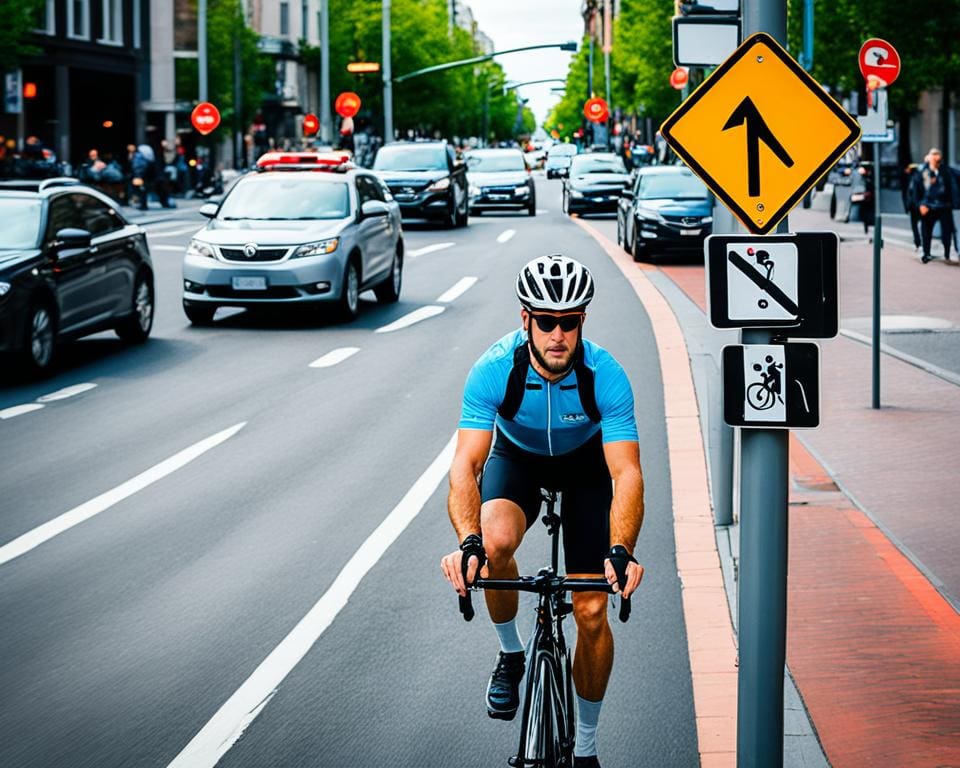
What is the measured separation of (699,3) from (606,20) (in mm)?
162557

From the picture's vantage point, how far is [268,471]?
407 inches

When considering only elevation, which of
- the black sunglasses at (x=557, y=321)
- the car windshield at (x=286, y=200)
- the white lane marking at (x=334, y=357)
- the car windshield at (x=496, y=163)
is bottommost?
the white lane marking at (x=334, y=357)

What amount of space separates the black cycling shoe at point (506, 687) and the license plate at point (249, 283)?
1334 cm

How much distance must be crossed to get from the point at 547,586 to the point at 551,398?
2.23ft

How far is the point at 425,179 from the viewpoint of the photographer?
36062mm

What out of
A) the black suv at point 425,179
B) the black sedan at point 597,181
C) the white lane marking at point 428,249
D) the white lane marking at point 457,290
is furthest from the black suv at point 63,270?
the black sedan at point 597,181

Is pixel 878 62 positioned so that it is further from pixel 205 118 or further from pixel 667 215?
pixel 205 118

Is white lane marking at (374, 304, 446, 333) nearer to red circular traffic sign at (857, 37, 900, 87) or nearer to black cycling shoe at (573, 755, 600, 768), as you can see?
red circular traffic sign at (857, 37, 900, 87)

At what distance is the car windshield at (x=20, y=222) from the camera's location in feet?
47.8

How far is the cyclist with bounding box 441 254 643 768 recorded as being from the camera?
15.7 ft

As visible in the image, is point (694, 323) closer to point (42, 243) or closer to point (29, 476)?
point (42, 243)

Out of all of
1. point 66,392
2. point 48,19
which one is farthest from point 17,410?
point 48,19

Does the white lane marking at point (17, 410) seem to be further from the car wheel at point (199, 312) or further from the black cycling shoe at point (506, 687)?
the black cycling shoe at point (506, 687)

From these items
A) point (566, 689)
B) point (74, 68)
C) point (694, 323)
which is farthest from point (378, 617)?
point (74, 68)
